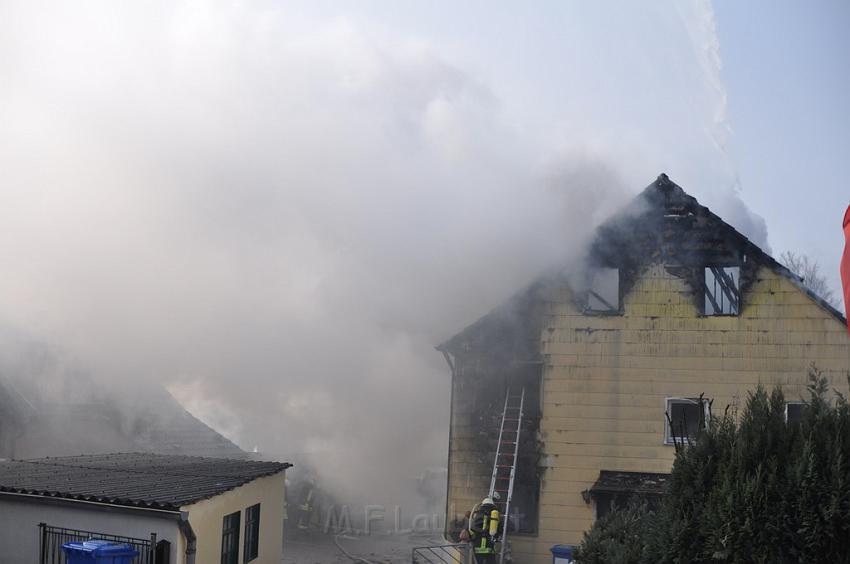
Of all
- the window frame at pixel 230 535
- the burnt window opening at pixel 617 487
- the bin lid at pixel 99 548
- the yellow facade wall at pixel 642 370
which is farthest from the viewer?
the yellow facade wall at pixel 642 370

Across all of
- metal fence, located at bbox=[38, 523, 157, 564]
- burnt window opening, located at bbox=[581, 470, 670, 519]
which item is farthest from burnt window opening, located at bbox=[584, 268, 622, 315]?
metal fence, located at bbox=[38, 523, 157, 564]

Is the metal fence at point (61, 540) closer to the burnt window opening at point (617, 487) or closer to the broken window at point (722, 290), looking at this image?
the burnt window opening at point (617, 487)

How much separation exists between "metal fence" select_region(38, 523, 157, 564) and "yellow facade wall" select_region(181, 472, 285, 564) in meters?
0.64

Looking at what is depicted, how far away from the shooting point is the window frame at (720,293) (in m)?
15.4

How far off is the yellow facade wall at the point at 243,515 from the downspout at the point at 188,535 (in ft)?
0.36

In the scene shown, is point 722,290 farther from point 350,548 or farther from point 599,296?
point 350,548

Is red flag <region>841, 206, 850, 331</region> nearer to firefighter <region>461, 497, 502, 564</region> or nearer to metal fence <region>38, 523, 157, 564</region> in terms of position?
firefighter <region>461, 497, 502, 564</region>

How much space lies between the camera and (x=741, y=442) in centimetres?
762

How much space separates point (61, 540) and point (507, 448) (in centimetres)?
759

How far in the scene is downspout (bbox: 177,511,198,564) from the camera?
10.4 metres

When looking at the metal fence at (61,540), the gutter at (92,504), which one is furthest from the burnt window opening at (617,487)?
the metal fence at (61,540)

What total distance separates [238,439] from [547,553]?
38.8 ft

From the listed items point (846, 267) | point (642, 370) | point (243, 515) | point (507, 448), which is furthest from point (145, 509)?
point (642, 370)

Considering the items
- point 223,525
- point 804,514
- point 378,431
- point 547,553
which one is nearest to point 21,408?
point 378,431
